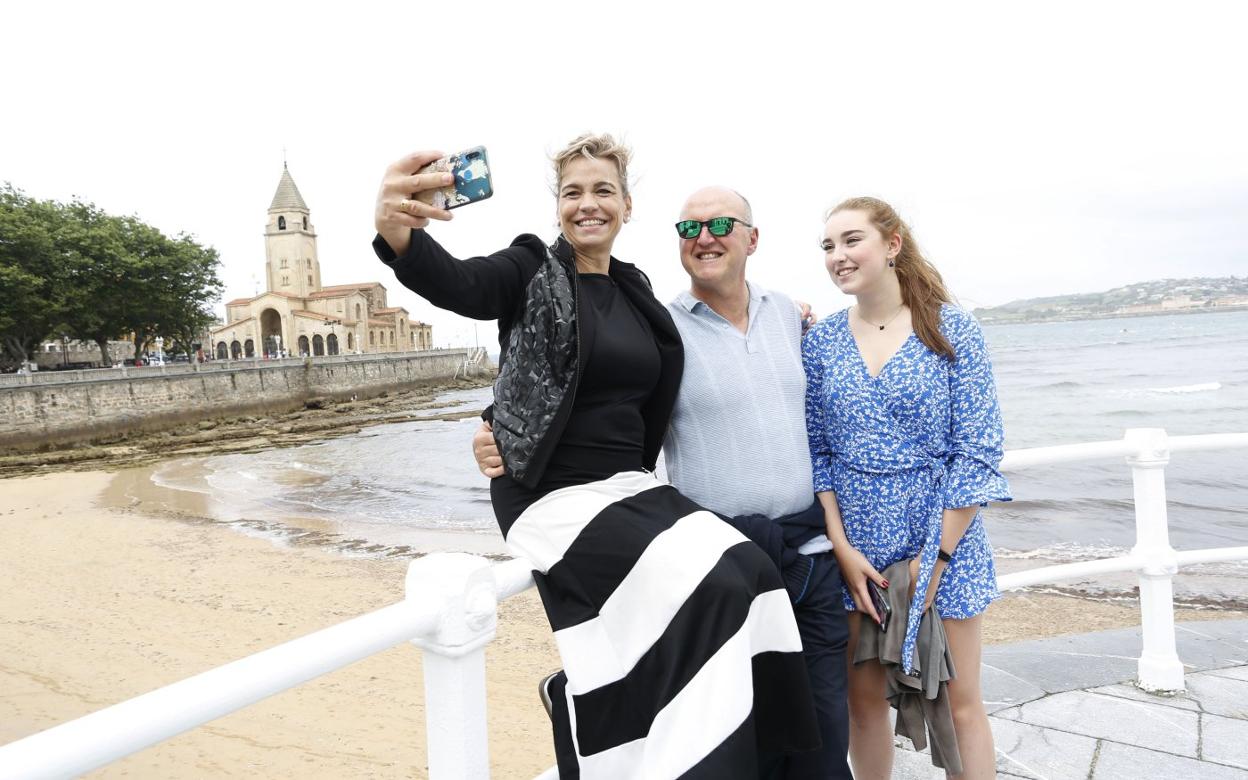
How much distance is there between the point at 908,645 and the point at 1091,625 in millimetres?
6200

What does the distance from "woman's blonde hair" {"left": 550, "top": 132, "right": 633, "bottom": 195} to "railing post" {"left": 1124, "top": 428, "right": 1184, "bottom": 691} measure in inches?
94.4

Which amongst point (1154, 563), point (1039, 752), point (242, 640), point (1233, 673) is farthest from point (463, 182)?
point (242, 640)

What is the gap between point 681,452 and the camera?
209 cm

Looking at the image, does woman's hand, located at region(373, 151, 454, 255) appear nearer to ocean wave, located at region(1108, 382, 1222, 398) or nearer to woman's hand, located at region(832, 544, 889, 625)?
woman's hand, located at region(832, 544, 889, 625)

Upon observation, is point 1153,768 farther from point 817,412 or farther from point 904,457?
point 817,412

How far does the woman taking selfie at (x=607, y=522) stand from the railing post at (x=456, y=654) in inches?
6.2

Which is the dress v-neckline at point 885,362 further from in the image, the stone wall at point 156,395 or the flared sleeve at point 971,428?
the stone wall at point 156,395

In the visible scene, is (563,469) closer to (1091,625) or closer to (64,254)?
(1091,625)

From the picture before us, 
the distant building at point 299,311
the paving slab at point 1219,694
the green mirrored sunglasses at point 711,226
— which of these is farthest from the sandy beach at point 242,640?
the distant building at point 299,311

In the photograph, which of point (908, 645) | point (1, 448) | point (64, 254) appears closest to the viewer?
point (908, 645)

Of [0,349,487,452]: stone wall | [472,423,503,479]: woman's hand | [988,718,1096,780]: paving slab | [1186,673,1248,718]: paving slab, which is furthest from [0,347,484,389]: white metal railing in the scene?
[1186,673,1248,718]: paving slab

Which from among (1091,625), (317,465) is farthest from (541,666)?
(317,465)

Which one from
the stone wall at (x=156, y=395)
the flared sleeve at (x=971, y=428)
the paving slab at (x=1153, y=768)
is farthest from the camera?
the stone wall at (x=156, y=395)

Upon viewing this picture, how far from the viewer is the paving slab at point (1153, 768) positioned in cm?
250
